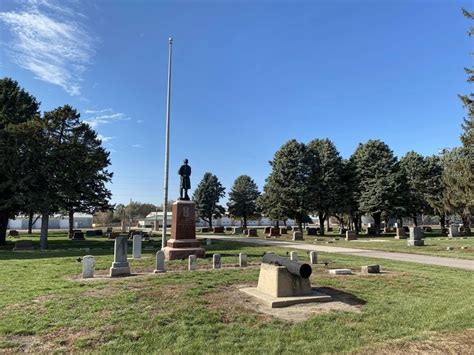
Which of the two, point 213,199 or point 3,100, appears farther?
point 213,199

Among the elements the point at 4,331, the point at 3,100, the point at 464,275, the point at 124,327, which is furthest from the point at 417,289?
the point at 3,100

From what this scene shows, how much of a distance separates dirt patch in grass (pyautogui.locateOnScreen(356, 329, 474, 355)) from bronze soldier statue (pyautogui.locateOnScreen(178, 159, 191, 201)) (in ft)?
45.0

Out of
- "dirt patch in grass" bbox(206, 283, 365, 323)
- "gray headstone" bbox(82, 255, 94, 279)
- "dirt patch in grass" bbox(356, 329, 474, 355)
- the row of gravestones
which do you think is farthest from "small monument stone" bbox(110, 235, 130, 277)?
"dirt patch in grass" bbox(356, 329, 474, 355)

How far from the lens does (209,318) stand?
7180mm

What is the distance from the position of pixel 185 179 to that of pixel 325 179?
27.5 m

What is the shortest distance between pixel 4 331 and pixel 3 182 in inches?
940

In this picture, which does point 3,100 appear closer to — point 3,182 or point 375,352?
point 3,182

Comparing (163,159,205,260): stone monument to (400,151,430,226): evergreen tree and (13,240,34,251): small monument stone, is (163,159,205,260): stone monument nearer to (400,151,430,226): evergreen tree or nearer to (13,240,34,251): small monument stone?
(13,240,34,251): small monument stone

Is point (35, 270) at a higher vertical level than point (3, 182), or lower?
lower

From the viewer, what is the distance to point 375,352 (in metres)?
5.75

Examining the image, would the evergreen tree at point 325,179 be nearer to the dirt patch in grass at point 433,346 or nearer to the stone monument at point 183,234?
the stone monument at point 183,234

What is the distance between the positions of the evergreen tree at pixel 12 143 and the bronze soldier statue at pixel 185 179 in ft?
40.6

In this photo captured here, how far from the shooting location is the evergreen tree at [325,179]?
43.5 metres

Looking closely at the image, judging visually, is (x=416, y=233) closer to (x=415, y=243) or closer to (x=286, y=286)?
(x=415, y=243)
